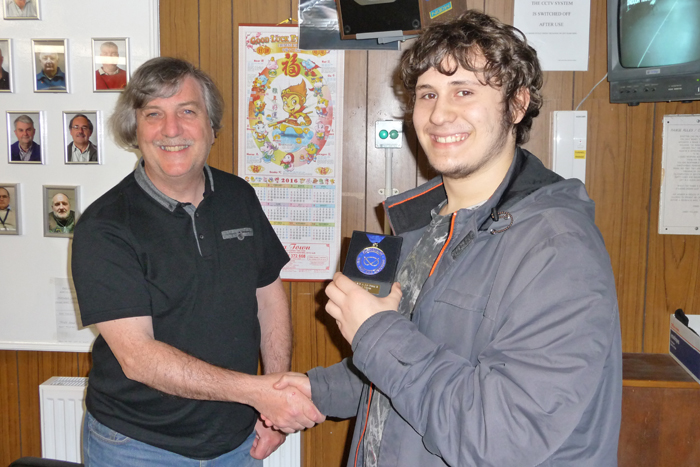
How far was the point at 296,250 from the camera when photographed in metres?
2.26

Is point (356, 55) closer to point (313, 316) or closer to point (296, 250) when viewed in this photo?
point (296, 250)

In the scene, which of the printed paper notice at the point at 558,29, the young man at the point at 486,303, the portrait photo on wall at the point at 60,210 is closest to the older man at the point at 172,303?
the young man at the point at 486,303

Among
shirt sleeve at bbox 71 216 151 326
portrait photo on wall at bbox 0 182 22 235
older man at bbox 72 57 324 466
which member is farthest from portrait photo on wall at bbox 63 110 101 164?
shirt sleeve at bbox 71 216 151 326

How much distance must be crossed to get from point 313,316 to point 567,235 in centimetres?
155

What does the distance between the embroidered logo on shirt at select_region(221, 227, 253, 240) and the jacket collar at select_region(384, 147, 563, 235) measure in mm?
529

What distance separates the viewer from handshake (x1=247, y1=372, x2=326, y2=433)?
1502 millimetres

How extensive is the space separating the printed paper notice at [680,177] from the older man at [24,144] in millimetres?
2640

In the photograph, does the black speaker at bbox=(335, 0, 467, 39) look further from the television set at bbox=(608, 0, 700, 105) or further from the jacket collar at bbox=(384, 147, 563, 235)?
the jacket collar at bbox=(384, 147, 563, 235)

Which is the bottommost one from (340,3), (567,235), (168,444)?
(168,444)

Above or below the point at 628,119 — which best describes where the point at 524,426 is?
below

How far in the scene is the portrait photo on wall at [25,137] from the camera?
87.4 inches

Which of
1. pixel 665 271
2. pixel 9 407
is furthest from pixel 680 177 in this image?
pixel 9 407

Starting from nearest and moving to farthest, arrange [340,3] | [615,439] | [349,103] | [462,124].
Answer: [615,439], [462,124], [340,3], [349,103]

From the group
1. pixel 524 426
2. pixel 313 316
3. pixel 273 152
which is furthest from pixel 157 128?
pixel 524 426
